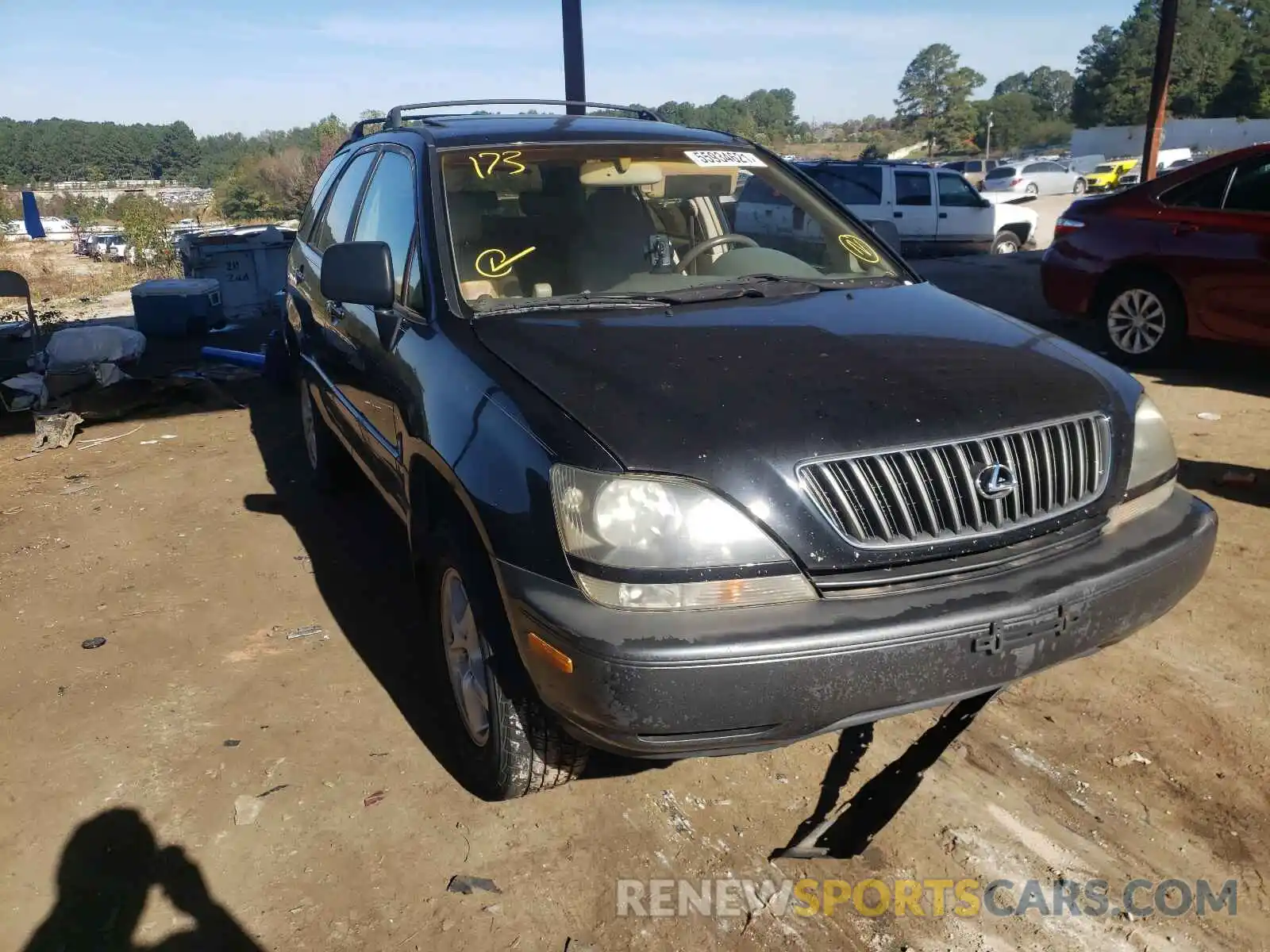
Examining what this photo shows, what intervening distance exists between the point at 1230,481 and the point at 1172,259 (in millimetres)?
2481

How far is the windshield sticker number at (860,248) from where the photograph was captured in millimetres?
3473

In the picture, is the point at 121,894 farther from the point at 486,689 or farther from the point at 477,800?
the point at 486,689

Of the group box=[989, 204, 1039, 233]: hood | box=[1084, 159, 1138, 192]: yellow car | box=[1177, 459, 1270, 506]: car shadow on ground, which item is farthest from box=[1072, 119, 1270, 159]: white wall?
box=[1177, 459, 1270, 506]: car shadow on ground

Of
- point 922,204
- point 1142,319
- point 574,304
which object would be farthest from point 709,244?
point 922,204

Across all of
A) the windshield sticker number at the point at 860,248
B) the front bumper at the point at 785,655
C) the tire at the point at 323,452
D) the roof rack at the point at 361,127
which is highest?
the roof rack at the point at 361,127

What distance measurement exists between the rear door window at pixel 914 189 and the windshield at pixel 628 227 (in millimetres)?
12150

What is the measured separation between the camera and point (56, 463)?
5977 mm

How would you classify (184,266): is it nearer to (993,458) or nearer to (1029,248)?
(993,458)

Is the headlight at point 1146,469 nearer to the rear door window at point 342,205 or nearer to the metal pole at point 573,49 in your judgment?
the rear door window at point 342,205

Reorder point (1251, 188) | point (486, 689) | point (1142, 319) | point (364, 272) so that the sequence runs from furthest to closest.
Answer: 1. point (1142, 319)
2. point (1251, 188)
3. point (364, 272)
4. point (486, 689)

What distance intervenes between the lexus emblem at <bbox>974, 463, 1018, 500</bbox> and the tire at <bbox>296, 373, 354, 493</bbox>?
11.1 feet

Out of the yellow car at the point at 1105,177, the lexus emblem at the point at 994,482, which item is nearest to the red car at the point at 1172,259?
the lexus emblem at the point at 994,482

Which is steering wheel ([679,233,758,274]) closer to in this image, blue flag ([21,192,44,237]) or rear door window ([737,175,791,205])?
rear door window ([737,175,791,205])

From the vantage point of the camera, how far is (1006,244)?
1578 cm
